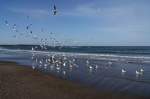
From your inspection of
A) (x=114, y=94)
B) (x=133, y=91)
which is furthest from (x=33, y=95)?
(x=133, y=91)

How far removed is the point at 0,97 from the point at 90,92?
15.0ft

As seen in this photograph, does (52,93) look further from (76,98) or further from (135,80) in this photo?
(135,80)

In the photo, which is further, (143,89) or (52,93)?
(143,89)

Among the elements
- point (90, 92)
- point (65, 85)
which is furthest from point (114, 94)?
point (65, 85)

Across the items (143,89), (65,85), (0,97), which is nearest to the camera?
(0,97)

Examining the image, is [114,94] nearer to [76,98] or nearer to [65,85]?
[76,98]

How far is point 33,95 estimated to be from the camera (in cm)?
1412

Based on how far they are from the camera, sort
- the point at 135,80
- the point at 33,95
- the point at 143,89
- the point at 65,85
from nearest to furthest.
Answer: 1. the point at 33,95
2. the point at 143,89
3. the point at 65,85
4. the point at 135,80

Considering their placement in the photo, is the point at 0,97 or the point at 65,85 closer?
the point at 0,97

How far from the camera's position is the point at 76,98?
13883mm

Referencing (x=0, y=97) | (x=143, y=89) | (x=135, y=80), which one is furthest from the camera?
(x=135, y=80)

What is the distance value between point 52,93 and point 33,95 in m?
1.10

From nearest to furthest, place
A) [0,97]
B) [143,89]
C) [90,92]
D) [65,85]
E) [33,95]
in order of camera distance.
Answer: [0,97] < [33,95] < [90,92] < [143,89] < [65,85]

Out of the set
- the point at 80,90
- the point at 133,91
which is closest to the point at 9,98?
the point at 80,90
